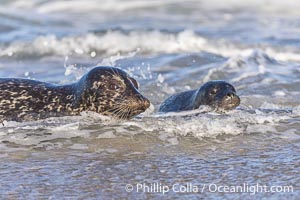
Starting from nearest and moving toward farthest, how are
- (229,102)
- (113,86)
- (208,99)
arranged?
(113,86), (229,102), (208,99)

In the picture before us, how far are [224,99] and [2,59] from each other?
6.12 m

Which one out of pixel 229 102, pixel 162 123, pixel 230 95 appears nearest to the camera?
pixel 162 123

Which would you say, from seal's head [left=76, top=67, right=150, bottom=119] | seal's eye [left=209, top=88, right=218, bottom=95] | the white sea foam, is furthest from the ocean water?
seal's eye [left=209, top=88, right=218, bottom=95]

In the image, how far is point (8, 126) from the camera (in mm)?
6363

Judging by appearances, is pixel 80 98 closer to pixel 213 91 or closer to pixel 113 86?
pixel 113 86

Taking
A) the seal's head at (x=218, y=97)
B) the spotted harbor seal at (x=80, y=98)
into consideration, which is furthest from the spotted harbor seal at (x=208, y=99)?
the spotted harbor seal at (x=80, y=98)

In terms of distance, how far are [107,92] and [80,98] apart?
0.82 ft

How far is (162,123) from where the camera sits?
6277 millimetres

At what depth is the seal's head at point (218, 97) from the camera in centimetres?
740

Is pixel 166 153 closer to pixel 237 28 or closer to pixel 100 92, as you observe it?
pixel 100 92

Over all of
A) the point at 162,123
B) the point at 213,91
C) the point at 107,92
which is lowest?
the point at 162,123

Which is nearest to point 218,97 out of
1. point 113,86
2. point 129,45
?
point 113,86

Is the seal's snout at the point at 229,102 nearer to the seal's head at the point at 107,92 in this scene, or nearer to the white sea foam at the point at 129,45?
the seal's head at the point at 107,92

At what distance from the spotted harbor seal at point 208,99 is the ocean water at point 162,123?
0.57 ft
